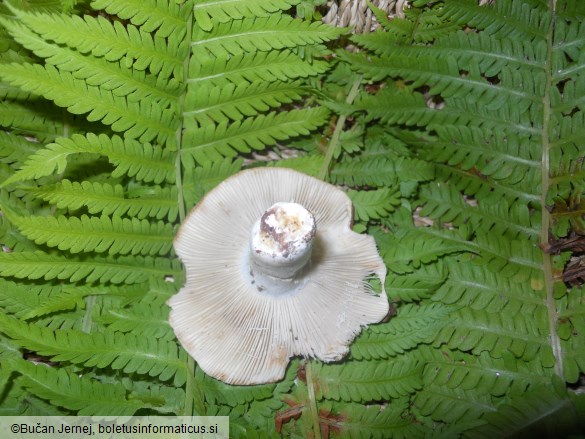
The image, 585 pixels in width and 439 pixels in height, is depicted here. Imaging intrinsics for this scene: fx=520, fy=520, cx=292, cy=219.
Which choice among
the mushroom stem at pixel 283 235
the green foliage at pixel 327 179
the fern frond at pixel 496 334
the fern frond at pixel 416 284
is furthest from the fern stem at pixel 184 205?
the fern frond at pixel 496 334

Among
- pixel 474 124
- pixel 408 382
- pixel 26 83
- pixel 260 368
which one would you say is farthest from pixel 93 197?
pixel 474 124

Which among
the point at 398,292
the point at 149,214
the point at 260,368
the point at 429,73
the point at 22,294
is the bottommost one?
the point at 260,368

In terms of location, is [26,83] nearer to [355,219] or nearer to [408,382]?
[355,219]

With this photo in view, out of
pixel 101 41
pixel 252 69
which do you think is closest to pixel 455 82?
pixel 252 69

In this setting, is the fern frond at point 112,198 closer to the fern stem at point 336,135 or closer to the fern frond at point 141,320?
the fern frond at point 141,320

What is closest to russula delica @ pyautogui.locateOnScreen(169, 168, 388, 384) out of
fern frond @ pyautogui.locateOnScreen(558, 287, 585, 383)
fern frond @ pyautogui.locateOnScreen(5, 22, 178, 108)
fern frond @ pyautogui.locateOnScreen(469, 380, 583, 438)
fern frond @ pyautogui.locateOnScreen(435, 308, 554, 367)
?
fern frond @ pyautogui.locateOnScreen(435, 308, 554, 367)
